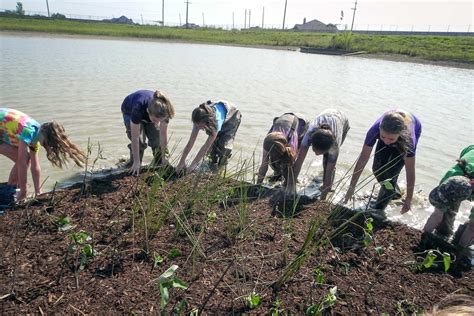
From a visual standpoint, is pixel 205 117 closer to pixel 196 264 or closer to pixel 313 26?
pixel 196 264

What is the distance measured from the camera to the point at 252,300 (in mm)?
2162

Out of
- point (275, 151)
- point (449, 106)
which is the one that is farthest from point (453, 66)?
point (275, 151)

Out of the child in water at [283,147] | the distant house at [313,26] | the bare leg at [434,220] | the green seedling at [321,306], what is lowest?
the bare leg at [434,220]

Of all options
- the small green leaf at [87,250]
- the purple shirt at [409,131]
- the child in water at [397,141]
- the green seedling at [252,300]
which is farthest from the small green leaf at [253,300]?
the purple shirt at [409,131]

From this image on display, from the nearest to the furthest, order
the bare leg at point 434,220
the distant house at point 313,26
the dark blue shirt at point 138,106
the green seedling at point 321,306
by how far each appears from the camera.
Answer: the green seedling at point 321,306
the bare leg at point 434,220
the dark blue shirt at point 138,106
the distant house at point 313,26

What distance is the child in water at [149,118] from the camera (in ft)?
12.6

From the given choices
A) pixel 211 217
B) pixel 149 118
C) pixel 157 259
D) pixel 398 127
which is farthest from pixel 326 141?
pixel 149 118

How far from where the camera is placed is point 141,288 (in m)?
2.32

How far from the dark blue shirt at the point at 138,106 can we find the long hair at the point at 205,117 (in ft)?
2.34

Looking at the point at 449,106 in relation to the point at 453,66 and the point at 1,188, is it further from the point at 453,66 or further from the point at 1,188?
the point at 453,66

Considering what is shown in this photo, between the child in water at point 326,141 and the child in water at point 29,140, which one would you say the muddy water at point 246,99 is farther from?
the child in water at point 29,140

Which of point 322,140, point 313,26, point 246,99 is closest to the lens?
point 322,140

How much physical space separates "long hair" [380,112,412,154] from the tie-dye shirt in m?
3.70

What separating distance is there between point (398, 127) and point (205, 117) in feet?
6.84
